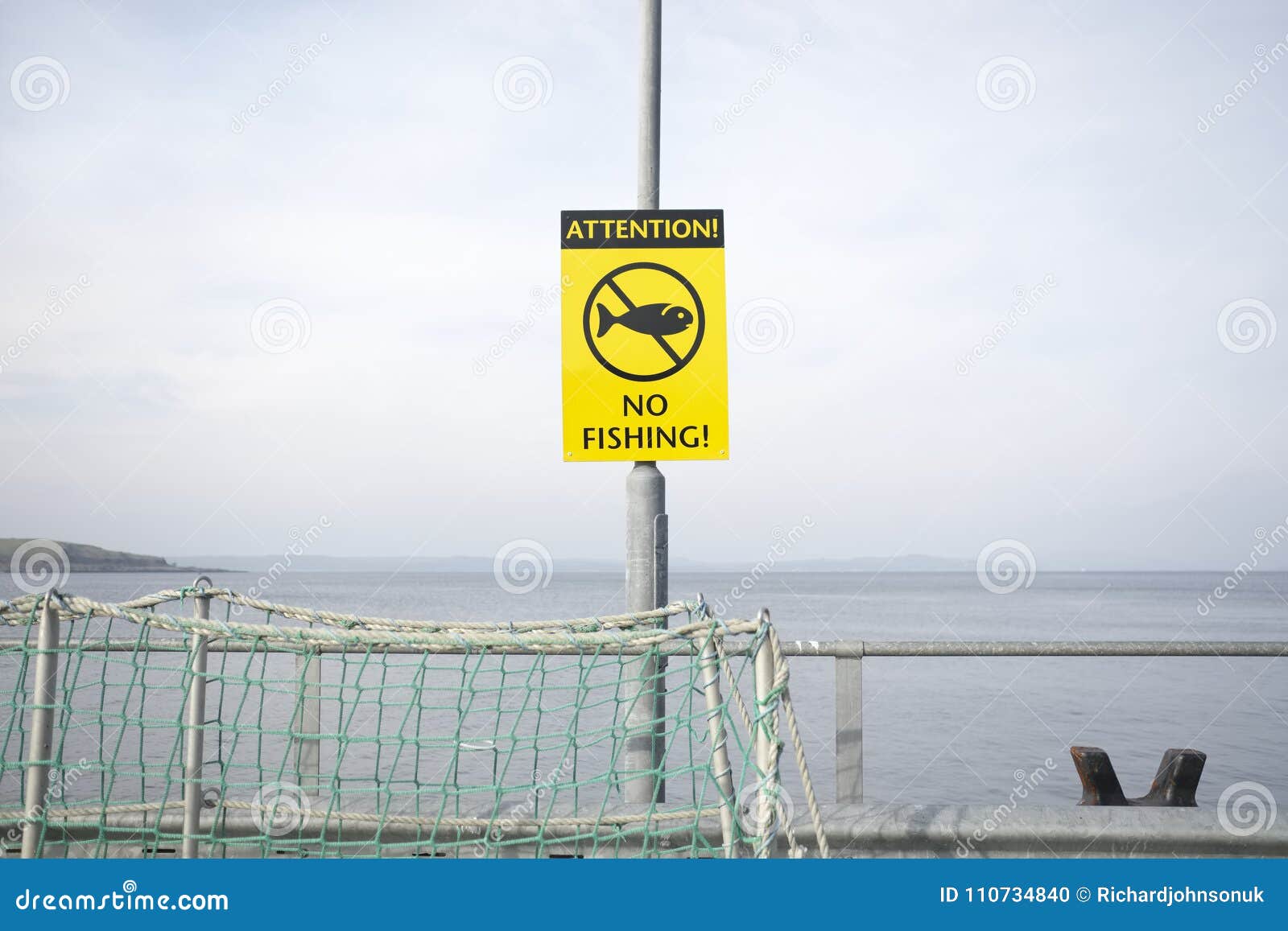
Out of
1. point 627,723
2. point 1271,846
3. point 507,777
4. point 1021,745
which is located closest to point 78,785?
point 507,777

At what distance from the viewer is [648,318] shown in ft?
18.4

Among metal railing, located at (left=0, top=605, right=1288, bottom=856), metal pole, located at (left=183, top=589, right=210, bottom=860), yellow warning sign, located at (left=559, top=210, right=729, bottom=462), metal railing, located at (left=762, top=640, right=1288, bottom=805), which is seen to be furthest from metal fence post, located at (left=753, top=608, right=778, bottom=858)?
metal pole, located at (left=183, top=589, right=210, bottom=860)

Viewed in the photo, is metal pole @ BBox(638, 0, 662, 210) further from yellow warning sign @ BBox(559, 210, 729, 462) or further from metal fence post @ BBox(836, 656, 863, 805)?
metal fence post @ BBox(836, 656, 863, 805)

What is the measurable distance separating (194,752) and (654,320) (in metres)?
3.29

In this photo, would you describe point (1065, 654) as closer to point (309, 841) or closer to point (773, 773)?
point (773, 773)

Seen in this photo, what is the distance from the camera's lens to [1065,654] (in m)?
5.18

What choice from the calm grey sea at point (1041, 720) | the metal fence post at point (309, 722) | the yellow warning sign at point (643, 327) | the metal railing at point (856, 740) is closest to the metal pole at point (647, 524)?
the yellow warning sign at point (643, 327)

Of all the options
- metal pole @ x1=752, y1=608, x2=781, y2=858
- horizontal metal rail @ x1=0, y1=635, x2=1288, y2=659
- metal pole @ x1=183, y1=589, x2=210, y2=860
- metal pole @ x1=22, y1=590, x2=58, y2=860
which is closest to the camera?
metal pole @ x1=752, y1=608, x2=781, y2=858

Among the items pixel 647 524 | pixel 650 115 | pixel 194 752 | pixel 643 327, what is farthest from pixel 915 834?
pixel 650 115

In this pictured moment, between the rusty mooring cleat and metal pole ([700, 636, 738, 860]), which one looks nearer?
metal pole ([700, 636, 738, 860])

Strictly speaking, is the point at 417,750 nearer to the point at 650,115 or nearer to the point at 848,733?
the point at 848,733

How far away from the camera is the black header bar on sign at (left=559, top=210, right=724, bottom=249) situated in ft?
18.5

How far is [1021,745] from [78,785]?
1176 cm

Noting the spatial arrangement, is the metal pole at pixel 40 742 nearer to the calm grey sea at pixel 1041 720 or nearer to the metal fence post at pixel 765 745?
the metal fence post at pixel 765 745
